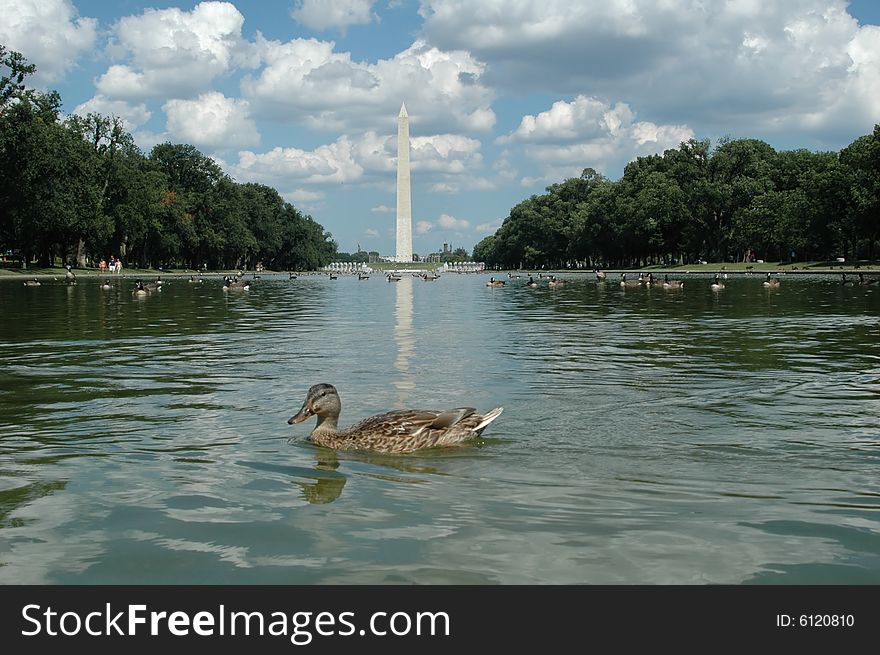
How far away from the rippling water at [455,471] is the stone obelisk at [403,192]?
11525cm

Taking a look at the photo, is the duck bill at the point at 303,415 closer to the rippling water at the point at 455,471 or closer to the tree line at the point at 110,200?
the rippling water at the point at 455,471

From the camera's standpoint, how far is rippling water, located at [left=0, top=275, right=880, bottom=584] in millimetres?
6023

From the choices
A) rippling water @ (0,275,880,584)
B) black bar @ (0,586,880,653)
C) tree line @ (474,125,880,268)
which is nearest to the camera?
black bar @ (0,586,880,653)

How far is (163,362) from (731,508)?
1344 centimetres

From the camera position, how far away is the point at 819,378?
15.1 meters

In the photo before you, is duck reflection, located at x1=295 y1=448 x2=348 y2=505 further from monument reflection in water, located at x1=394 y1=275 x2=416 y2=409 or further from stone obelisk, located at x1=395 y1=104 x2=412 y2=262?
stone obelisk, located at x1=395 y1=104 x2=412 y2=262

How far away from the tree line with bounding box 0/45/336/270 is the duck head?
80.6 metres

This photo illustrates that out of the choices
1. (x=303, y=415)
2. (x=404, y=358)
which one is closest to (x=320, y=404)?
(x=303, y=415)

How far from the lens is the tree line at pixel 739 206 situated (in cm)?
9781

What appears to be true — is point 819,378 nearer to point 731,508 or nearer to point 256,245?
point 731,508

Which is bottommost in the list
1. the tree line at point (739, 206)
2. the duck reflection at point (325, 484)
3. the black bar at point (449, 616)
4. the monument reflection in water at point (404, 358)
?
the black bar at point (449, 616)

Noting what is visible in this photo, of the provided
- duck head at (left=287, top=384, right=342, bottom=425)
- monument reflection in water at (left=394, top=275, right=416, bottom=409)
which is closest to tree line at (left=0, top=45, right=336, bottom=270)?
monument reflection in water at (left=394, top=275, right=416, bottom=409)

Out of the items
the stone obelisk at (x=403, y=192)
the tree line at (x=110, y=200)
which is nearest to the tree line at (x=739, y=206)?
the stone obelisk at (x=403, y=192)

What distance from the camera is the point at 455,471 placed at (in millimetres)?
8758
